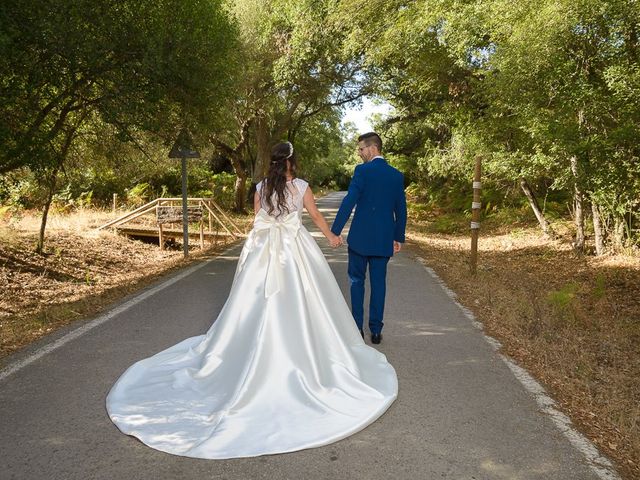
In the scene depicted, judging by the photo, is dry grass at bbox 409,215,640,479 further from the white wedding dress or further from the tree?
the tree

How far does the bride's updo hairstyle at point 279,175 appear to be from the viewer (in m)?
4.43

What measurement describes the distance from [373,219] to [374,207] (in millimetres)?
128

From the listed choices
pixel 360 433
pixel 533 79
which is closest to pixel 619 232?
pixel 533 79

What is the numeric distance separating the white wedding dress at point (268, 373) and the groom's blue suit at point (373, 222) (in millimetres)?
724

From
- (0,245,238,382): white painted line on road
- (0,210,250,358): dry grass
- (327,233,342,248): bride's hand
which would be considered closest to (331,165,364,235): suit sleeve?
(327,233,342,248): bride's hand

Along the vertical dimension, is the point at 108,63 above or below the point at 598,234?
above

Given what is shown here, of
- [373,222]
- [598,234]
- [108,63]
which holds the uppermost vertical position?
[108,63]

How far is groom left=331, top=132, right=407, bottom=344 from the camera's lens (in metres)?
5.14

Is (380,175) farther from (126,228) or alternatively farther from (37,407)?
(126,228)

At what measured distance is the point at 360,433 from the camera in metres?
3.44

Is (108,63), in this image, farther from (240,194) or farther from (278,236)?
(240,194)

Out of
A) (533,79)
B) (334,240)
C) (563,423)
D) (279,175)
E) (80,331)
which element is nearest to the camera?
(563,423)

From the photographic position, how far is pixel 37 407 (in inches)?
149

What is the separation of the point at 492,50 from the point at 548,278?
5.38 m
